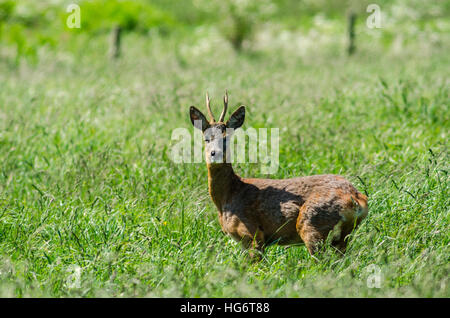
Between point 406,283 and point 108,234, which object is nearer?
point 406,283

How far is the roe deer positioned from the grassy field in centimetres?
15

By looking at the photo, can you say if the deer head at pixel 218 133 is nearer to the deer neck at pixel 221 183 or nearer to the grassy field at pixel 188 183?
the deer neck at pixel 221 183

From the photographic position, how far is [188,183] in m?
5.47

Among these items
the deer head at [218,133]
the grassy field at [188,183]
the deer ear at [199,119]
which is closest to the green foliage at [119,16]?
the grassy field at [188,183]

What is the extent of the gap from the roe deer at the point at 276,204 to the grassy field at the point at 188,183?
147 mm

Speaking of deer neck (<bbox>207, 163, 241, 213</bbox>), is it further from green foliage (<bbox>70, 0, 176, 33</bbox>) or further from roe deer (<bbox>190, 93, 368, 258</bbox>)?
green foliage (<bbox>70, 0, 176, 33</bbox>)

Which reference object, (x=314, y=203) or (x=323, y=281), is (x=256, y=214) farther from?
(x=323, y=281)

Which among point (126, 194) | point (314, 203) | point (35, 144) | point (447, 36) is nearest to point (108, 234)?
point (126, 194)

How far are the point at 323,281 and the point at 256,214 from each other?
105 centimetres

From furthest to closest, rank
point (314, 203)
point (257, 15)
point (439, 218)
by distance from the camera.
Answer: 1. point (257, 15)
2. point (439, 218)
3. point (314, 203)

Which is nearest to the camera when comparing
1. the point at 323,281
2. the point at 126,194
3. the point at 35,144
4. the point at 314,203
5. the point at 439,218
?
the point at 323,281

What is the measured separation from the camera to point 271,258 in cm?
447

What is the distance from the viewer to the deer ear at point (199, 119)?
4574 mm

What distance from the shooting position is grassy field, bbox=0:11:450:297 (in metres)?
3.74
